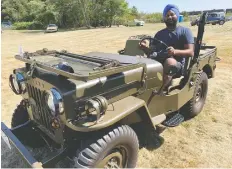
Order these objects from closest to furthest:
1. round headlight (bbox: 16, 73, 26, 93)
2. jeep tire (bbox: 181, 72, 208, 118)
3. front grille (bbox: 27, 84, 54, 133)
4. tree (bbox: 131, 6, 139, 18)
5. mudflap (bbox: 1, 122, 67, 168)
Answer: mudflap (bbox: 1, 122, 67, 168) < front grille (bbox: 27, 84, 54, 133) < round headlight (bbox: 16, 73, 26, 93) < jeep tire (bbox: 181, 72, 208, 118) < tree (bbox: 131, 6, 139, 18)

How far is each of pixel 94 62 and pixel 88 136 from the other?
3.10 feet

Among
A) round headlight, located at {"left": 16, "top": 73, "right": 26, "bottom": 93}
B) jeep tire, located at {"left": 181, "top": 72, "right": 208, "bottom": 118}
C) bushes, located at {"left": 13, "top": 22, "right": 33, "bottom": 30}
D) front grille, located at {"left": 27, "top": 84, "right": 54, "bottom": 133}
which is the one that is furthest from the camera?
bushes, located at {"left": 13, "top": 22, "right": 33, "bottom": 30}

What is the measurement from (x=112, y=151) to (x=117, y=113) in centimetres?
51

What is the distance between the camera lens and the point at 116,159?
10.3 ft

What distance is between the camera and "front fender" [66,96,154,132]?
2529mm

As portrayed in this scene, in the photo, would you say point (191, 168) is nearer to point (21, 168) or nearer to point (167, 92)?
point (167, 92)

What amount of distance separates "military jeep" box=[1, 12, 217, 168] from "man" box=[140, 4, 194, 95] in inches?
10.8

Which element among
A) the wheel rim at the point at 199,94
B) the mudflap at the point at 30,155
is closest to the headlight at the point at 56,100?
the mudflap at the point at 30,155

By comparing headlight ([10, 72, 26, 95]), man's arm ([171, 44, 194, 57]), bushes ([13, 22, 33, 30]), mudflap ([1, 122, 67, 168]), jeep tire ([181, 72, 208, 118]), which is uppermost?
man's arm ([171, 44, 194, 57])

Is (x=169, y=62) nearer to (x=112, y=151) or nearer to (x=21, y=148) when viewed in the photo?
(x=112, y=151)

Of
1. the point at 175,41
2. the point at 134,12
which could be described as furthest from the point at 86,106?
the point at 134,12

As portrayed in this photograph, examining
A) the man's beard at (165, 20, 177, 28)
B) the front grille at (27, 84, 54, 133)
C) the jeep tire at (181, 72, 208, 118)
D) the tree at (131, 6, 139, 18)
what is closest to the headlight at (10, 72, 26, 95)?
the front grille at (27, 84, 54, 133)

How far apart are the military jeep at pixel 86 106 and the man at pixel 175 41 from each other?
28 cm

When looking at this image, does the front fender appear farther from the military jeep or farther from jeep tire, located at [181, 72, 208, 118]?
jeep tire, located at [181, 72, 208, 118]
